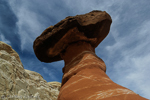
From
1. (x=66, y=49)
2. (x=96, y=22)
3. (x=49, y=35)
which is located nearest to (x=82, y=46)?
(x=66, y=49)

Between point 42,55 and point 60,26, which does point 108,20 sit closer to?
point 60,26

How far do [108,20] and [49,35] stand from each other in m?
2.38

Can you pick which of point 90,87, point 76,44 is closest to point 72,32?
point 76,44

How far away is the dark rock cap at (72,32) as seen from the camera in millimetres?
3875

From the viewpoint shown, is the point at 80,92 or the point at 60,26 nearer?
the point at 80,92

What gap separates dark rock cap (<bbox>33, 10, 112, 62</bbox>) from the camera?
3.88 meters

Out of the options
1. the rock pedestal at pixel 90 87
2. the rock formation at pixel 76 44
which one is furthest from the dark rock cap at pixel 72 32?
the rock pedestal at pixel 90 87

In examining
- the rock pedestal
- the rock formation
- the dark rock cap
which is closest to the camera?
the rock pedestal

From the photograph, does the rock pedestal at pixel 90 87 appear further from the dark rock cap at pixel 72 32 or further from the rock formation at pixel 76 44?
the dark rock cap at pixel 72 32

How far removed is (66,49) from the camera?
14.1ft

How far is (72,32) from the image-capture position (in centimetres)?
398

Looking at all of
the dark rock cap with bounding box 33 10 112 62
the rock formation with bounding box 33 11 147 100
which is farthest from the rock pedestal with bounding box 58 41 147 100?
the dark rock cap with bounding box 33 10 112 62

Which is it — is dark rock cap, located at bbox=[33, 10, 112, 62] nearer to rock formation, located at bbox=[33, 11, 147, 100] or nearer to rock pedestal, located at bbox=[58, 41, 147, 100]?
rock formation, located at bbox=[33, 11, 147, 100]

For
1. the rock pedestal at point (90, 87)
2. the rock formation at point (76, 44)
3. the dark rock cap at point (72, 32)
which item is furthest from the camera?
the dark rock cap at point (72, 32)
